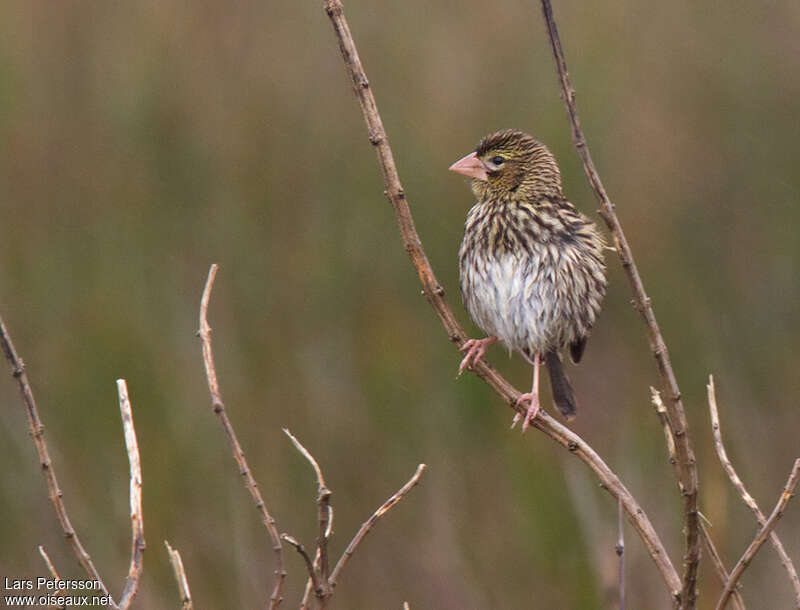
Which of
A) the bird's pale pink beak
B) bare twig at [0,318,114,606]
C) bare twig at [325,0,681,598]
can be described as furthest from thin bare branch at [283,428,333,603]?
the bird's pale pink beak

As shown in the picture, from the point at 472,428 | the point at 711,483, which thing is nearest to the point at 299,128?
the point at 472,428

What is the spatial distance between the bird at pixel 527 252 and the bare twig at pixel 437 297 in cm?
83

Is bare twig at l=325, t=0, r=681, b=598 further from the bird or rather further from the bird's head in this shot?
the bird's head

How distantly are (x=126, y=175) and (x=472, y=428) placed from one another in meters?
2.11

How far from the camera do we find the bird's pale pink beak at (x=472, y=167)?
3.73 meters

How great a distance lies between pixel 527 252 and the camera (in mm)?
3799

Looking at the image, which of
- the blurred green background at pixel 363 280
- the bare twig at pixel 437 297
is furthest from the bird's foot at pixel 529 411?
the blurred green background at pixel 363 280

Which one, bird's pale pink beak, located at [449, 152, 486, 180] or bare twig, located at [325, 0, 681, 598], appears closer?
bare twig, located at [325, 0, 681, 598]

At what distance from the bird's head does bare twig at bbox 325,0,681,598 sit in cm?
98

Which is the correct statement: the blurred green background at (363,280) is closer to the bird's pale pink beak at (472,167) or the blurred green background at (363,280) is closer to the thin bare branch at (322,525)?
the bird's pale pink beak at (472,167)

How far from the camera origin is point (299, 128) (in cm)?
625

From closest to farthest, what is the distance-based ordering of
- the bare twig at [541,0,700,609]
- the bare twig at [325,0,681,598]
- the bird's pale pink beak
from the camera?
1. the bare twig at [541,0,700,609]
2. the bare twig at [325,0,681,598]
3. the bird's pale pink beak

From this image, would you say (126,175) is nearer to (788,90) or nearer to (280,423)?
(280,423)

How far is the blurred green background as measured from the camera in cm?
487
